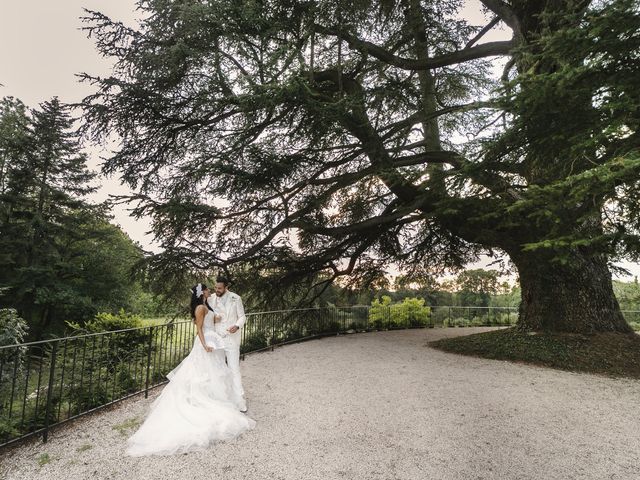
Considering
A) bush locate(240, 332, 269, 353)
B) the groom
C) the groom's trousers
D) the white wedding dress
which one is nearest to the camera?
the white wedding dress

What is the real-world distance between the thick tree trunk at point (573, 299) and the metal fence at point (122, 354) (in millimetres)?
6692

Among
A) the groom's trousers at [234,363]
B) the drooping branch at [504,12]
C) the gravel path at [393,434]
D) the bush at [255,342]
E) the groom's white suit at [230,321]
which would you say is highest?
the drooping branch at [504,12]

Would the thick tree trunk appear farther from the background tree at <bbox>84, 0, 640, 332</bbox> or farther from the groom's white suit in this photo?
the groom's white suit

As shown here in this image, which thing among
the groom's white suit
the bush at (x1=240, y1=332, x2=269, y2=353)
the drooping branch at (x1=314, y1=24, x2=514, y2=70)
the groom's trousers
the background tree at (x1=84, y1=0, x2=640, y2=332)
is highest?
the drooping branch at (x1=314, y1=24, x2=514, y2=70)

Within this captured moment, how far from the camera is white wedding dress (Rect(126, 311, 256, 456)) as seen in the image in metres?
4.17

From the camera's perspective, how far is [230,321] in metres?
5.66

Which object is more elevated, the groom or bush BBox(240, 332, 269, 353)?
the groom

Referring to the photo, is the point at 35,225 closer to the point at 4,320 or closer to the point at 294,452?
the point at 4,320

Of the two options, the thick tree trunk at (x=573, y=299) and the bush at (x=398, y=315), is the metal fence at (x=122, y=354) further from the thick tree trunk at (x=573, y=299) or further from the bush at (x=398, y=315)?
the thick tree trunk at (x=573, y=299)

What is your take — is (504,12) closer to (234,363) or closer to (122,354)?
(234,363)

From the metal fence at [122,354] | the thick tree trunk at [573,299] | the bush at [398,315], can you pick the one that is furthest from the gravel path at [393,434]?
the bush at [398,315]

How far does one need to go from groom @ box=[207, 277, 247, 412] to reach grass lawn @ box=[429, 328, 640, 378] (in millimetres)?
7163

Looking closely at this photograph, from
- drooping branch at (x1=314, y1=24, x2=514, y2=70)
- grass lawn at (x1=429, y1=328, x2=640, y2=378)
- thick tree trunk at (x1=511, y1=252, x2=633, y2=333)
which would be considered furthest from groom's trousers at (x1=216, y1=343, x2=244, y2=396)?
thick tree trunk at (x1=511, y1=252, x2=633, y2=333)

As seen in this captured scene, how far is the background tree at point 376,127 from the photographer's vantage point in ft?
17.0
